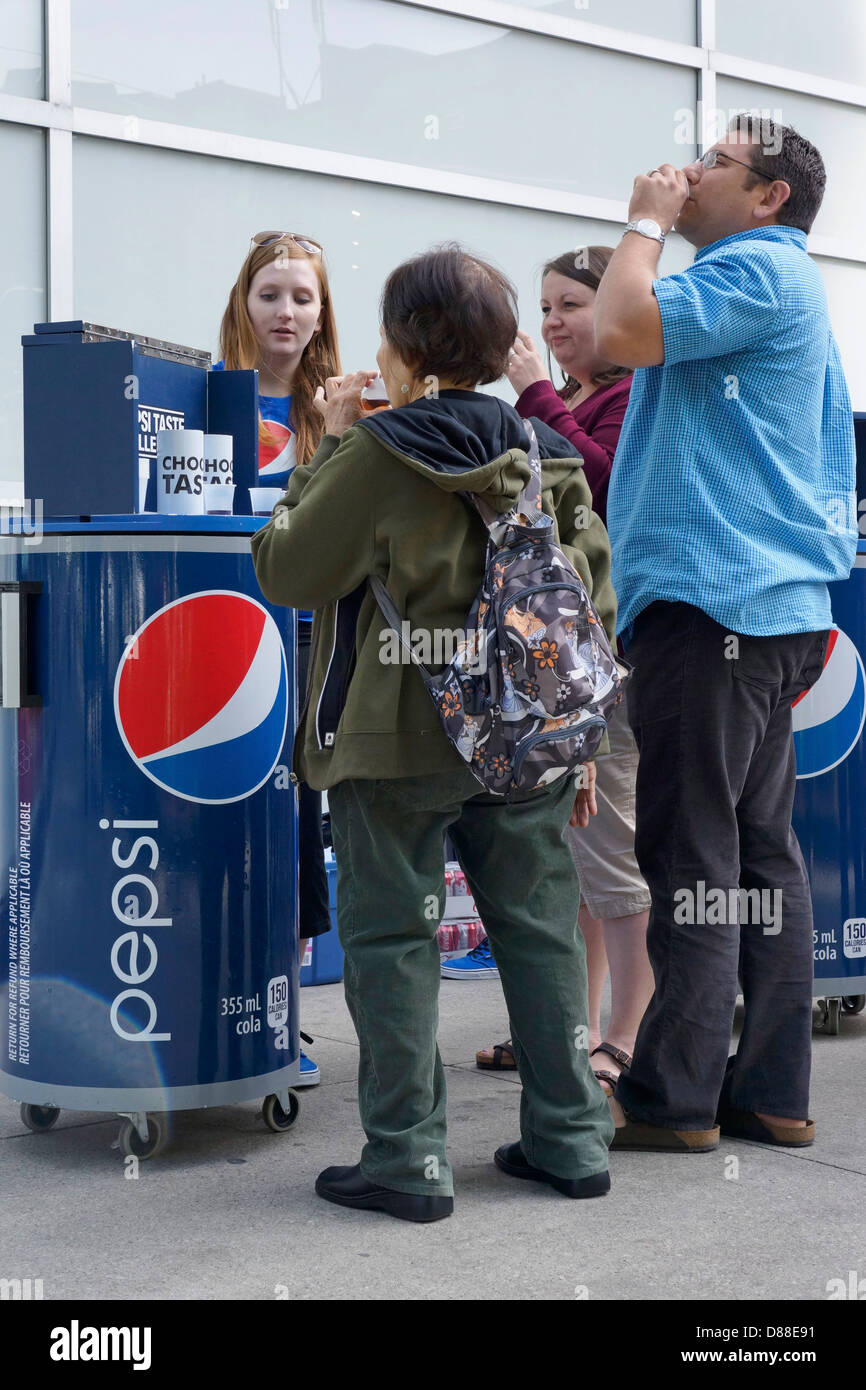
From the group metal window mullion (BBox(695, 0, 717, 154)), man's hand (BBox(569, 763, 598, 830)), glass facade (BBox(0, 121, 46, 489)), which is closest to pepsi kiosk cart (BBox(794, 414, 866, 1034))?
man's hand (BBox(569, 763, 598, 830))

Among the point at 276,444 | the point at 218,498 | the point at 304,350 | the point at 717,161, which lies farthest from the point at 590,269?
the point at 218,498

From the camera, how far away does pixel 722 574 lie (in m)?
2.89

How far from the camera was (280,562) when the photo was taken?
8.39 ft

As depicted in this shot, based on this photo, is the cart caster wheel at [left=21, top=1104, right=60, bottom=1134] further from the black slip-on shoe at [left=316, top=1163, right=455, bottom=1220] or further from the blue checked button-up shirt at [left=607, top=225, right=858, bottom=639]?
the blue checked button-up shirt at [left=607, top=225, right=858, bottom=639]

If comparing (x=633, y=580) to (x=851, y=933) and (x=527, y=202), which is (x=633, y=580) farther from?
(x=527, y=202)

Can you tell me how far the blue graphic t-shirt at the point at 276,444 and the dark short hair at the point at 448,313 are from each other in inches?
43.8

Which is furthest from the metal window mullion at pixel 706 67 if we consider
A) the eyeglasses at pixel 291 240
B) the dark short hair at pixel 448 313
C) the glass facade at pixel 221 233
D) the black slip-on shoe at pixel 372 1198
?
the black slip-on shoe at pixel 372 1198

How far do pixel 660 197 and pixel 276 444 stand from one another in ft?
3.96

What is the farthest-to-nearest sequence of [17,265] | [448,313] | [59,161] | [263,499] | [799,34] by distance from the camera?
[799,34]
[59,161]
[17,265]
[263,499]
[448,313]

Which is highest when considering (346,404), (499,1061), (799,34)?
(799,34)

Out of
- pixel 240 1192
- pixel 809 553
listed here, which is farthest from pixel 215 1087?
pixel 809 553

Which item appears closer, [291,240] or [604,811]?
[604,811]

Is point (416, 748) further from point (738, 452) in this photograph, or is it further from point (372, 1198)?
point (738, 452)

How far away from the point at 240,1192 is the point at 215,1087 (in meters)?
0.25
